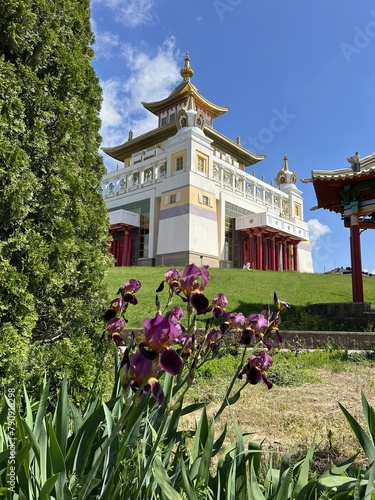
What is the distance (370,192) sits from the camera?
36.1 ft

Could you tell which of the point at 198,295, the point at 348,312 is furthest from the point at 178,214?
the point at 198,295

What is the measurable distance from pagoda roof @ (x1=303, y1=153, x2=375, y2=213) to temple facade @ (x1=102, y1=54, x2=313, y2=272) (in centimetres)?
1252

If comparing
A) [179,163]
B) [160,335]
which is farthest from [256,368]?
[179,163]

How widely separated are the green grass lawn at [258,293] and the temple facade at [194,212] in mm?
7356

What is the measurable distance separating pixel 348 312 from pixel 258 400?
708 centimetres

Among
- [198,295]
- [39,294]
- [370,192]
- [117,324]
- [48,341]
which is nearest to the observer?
[198,295]

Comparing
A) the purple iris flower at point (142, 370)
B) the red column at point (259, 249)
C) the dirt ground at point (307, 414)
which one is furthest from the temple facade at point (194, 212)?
the purple iris flower at point (142, 370)

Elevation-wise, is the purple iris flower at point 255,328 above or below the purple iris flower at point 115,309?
below

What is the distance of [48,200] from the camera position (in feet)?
10.8

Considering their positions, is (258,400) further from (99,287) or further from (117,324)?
(117,324)

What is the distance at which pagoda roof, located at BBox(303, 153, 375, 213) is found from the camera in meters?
10.3

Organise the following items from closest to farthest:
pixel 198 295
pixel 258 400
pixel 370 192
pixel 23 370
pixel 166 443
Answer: pixel 198 295
pixel 166 443
pixel 23 370
pixel 258 400
pixel 370 192

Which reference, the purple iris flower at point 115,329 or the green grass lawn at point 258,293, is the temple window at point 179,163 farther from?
the purple iris flower at point 115,329

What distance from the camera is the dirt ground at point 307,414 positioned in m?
2.82
